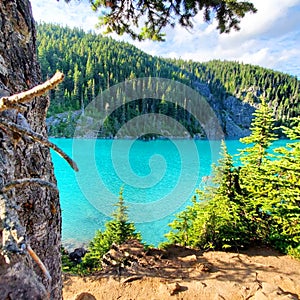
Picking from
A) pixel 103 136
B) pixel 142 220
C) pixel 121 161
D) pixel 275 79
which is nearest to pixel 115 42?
pixel 103 136

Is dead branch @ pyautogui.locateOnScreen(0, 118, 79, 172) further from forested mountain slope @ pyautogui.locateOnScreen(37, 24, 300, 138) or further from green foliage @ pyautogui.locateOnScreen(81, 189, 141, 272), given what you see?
forested mountain slope @ pyautogui.locateOnScreen(37, 24, 300, 138)

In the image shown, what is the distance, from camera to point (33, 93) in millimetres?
573

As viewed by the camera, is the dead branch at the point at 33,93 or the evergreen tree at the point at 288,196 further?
the evergreen tree at the point at 288,196

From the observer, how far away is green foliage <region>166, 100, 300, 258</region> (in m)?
7.91

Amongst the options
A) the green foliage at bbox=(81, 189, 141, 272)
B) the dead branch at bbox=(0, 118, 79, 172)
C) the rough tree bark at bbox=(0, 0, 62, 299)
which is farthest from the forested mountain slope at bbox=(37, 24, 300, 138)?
the dead branch at bbox=(0, 118, 79, 172)

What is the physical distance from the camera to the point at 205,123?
100 m

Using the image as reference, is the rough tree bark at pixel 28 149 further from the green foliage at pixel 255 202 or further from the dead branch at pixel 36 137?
the green foliage at pixel 255 202

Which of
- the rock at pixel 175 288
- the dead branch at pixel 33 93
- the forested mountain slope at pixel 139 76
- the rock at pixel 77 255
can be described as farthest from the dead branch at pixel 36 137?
the forested mountain slope at pixel 139 76

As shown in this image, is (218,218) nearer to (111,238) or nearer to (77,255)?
(111,238)

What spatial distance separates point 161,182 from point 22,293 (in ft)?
90.1

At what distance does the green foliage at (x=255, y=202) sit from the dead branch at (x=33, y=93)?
865 cm

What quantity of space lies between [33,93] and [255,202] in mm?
9182

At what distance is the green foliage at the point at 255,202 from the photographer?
7.91 meters

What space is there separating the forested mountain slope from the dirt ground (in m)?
63.7
